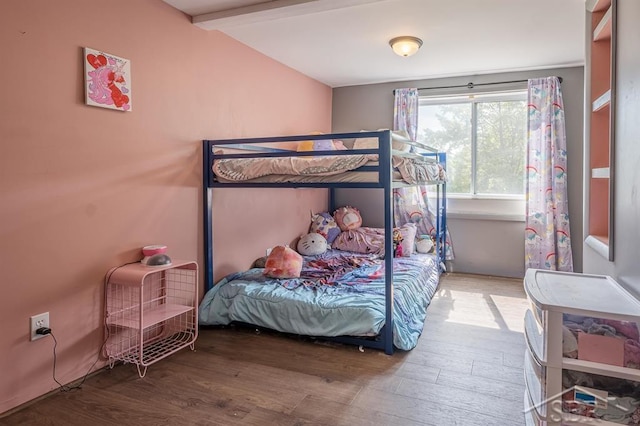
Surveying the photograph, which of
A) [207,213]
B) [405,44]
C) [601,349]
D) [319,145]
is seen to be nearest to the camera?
[601,349]

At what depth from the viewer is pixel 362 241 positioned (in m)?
4.29

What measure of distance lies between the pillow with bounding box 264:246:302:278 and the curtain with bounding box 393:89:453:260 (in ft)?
5.86

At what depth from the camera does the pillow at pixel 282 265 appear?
3.15 metres

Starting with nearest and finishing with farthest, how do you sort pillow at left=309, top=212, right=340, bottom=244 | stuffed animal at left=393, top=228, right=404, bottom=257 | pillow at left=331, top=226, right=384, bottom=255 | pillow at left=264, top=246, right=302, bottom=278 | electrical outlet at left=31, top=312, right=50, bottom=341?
electrical outlet at left=31, top=312, right=50, bottom=341 < pillow at left=264, top=246, right=302, bottom=278 < stuffed animal at left=393, top=228, right=404, bottom=257 < pillow at left=331, top=226, right=384, bottom=255 < pillow at left=309, top=212, right=340, bottom=244

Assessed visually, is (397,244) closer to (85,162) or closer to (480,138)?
(480,138)

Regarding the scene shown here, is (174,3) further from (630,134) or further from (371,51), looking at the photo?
(630,134)

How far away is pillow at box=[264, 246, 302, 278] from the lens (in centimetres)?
315

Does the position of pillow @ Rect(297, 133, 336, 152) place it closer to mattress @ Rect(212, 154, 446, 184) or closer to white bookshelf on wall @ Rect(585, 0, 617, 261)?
mattress @ Rect(212, 154, 446, 184)

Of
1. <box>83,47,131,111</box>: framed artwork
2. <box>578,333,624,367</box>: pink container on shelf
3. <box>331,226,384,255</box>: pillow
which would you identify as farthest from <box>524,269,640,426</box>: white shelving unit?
<box>331,226,384,255</box>: pillow

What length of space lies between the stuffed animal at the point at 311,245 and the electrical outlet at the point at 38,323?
242 cm

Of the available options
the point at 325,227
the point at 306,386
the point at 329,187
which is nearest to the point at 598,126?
the point at 329,187

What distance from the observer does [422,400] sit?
6.44ft

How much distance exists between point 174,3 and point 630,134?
257cm

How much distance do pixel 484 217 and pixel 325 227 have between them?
172cm
